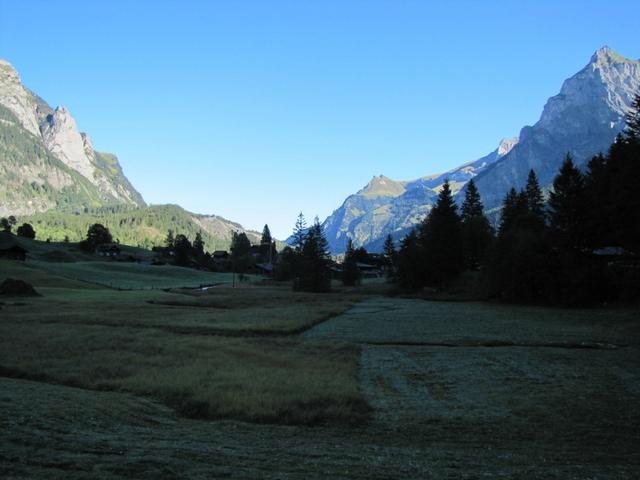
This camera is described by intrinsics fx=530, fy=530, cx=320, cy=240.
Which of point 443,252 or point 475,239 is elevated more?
point 475,239

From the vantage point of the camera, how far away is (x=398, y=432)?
14.2 meters

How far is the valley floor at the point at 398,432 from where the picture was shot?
388 inches

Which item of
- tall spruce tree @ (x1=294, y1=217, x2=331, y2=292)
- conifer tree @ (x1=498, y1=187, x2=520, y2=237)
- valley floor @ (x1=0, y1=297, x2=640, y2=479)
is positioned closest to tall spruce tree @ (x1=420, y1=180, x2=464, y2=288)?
conifer tree @ (x1=498, y1=187, x2=520, y2=237)

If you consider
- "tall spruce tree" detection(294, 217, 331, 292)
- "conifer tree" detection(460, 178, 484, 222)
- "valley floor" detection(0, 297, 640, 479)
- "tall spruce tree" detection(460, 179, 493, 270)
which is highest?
"conifer tree" detection(460, 178, 484, 222)

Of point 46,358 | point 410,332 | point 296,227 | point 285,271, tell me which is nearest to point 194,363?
point 46,358

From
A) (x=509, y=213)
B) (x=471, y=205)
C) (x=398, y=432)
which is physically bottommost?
(x=398, y=432)

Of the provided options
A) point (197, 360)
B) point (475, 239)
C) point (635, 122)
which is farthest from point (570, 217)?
point (197, 360)

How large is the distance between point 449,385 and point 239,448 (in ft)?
36.9

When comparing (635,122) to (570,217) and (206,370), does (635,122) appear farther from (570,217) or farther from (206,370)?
(206,370)

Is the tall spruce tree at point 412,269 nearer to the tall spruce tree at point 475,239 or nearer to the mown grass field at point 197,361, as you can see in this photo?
the tall spruce tree at point 475,239

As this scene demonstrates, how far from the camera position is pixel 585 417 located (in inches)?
610

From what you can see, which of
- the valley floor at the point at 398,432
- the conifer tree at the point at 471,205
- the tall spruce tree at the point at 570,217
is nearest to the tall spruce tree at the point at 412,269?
the tall spruce tree at the point at 570,217

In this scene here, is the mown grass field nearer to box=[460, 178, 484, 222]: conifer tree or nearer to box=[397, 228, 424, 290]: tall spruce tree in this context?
box=[397, 228, 424, 290]: tall spruce tree

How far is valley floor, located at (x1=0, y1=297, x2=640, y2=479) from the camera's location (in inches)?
388
